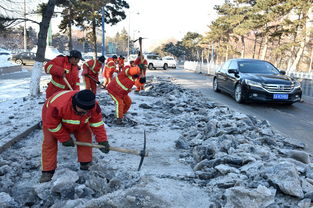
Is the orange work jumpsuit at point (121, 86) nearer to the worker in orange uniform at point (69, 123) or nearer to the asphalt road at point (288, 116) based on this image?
the worker in orange uniform at point (69, 123)

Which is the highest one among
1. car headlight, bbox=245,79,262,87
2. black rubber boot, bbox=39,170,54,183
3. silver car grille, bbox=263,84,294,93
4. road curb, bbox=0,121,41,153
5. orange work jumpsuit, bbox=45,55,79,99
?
orange work jumpsuit, bbox=45,55,79,99

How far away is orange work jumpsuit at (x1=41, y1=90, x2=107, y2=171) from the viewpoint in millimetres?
3162

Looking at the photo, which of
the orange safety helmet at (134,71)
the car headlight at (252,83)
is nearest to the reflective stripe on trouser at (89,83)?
the orange safety helmet at (134,71)

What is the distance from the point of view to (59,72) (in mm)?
5414

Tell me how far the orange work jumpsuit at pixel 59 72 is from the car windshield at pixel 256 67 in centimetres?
564

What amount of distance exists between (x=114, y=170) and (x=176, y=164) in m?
0.95

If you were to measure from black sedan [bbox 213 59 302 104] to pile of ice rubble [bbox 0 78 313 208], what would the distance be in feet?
10.8

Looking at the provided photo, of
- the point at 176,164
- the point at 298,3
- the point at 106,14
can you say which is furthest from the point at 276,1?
the point at 176,164

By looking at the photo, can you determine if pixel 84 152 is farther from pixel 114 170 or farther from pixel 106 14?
pixel 106 14

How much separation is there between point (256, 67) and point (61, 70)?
6.47 metres

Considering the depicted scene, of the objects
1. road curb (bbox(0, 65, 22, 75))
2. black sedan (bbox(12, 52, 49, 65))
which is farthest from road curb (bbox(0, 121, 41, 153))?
black sedan (bbox(12, 52, 49, 65))

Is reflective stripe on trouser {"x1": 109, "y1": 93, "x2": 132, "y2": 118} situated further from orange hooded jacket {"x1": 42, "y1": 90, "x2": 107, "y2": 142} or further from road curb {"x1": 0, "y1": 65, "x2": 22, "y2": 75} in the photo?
road curb {"x1": 0, "y1": 65, "x2": 22, "y2": 75}

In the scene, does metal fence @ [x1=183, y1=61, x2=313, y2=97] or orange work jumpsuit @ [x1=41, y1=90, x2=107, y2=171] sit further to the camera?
metal fence @ [x1=183, y1=61, x2=313, y2=97]

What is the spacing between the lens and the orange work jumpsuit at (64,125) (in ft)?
10.4
